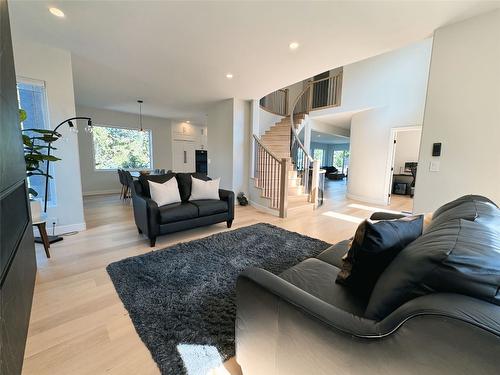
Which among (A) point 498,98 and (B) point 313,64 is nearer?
(A) point 498,98

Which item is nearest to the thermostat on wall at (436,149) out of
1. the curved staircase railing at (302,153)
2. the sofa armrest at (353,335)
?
the sofa armrest at (353,335)

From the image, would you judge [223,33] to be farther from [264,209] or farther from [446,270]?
[264,209]

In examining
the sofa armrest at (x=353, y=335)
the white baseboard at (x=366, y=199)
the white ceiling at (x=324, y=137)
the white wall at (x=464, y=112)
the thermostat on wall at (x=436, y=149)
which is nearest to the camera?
the sofa armrest at (x=353, y=335)

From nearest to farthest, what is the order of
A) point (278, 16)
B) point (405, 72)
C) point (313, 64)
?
1. point (278, 16)
2. point (313, 64)
3. point (405, 72)

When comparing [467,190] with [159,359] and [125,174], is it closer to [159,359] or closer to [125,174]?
[159,359]

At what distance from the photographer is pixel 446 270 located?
2.12 feet

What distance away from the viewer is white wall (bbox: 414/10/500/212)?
2055 millimetres

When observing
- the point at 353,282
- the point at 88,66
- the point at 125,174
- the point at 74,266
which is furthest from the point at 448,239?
the point at 125,174

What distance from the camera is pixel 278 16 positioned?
2.17 metres

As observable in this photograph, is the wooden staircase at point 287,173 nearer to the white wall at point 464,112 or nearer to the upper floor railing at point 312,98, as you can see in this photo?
the upper floor railing at point 312,98

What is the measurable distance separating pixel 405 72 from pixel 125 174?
730 centimetres

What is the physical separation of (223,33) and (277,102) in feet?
18.1

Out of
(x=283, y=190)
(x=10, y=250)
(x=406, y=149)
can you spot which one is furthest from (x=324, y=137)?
(x=10, y=250)

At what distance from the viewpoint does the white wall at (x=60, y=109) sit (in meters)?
2.85
